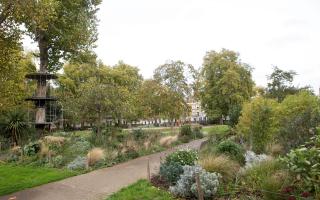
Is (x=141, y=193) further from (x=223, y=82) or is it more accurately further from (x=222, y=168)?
(x=223, y=82)

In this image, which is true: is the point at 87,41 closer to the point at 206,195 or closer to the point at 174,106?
the point at 174,106

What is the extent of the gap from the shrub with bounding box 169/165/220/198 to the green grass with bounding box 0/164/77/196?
5939mm

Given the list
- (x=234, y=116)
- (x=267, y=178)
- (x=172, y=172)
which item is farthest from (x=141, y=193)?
(x=234, y=116)

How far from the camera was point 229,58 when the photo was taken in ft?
142

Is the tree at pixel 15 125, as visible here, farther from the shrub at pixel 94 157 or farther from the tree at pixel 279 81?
the tree at pixel 279 81

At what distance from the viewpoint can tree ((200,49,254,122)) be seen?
39781mm

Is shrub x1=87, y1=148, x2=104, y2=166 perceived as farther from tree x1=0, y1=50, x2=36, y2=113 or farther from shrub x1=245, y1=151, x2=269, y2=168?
shrub x1=245, y1=151, x2=269, y2=168

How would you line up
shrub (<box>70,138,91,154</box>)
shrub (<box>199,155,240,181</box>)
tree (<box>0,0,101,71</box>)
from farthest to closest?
tree (<box>0,0,101,71</box>) < shrub (<box>70,138,91,154</box>) < shrub (<box>199,155,240,181</box>)

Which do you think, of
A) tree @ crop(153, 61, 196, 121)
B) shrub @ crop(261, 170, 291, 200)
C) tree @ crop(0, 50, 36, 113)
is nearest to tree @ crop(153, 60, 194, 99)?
tree @ crop(153, 61, 196, 121)

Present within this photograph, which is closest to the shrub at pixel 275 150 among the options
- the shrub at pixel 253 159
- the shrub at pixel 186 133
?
the shrub at pixel 253 159

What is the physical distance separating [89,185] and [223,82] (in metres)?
30.7

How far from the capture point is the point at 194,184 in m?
8.31

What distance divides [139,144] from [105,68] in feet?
128

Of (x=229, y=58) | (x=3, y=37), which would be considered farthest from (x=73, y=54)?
(x=229, y=58)
